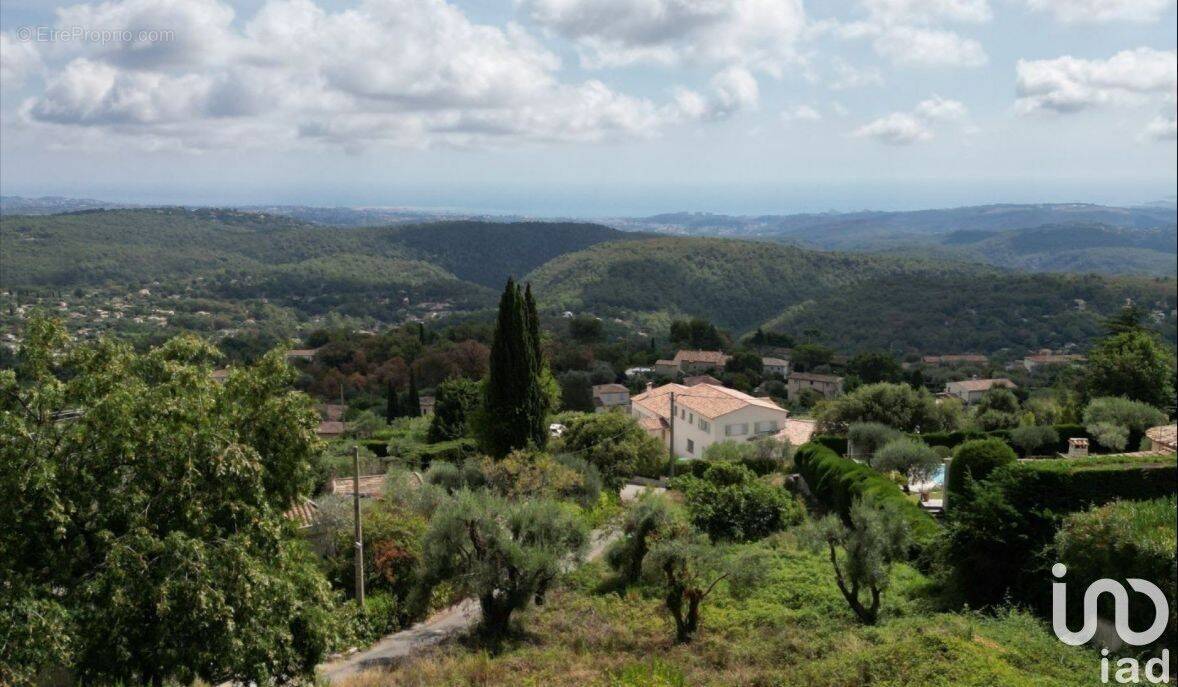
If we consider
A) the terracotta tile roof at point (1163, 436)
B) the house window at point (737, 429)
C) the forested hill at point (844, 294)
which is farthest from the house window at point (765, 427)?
the forested hill at point (844, 294)

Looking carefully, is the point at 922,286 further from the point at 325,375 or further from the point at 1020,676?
the point at 1020,676

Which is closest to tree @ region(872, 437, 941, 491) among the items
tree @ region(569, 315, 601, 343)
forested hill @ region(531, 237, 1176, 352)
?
tree @ region(569, 315, 601, 343)

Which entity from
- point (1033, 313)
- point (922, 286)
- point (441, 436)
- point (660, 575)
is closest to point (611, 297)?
point (922, 286)

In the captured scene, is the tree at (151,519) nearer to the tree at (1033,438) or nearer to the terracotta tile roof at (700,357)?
the tree at (1033,438)

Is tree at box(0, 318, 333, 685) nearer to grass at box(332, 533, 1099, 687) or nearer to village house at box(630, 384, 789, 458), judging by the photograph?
grass at box(332, 533, 1099, 687)

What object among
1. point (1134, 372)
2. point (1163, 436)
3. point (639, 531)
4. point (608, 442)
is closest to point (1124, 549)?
point (639, 531)

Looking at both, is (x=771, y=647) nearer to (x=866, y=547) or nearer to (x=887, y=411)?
(x=866, y=547)
